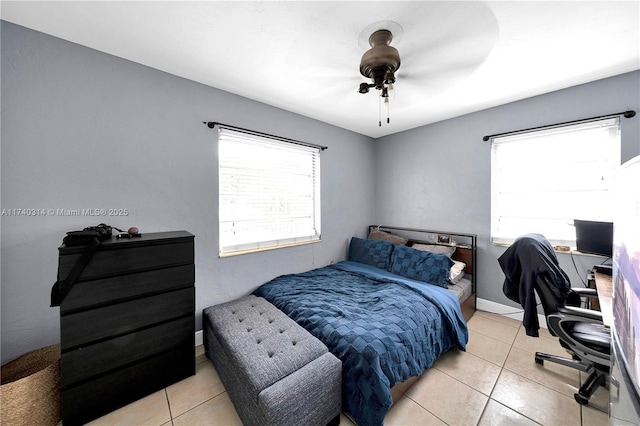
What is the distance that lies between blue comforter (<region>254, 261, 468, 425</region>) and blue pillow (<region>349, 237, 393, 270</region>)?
0.52 meters

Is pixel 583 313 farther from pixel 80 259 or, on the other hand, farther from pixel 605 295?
pixel 80 259

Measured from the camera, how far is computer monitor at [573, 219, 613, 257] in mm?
1978

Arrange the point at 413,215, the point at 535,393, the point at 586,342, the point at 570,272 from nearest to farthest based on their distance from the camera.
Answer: the point at 586,342 < the point at 535,393 < the point at 570,272 < the point at 413,215

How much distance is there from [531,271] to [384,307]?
1.09 m

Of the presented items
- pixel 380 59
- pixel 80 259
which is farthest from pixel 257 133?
pixel 80 259

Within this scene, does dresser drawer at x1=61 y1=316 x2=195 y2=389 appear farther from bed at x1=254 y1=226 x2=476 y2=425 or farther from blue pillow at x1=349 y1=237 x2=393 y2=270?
blue pillow at x1=349 y1=237 x2=393 y2=270

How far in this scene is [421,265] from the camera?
8.78 feet

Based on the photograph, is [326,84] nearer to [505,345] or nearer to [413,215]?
[413,215]

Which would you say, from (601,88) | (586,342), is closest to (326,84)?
(601,88)

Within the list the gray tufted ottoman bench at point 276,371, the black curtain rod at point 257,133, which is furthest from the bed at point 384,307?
the black curtain rod at point 257,133

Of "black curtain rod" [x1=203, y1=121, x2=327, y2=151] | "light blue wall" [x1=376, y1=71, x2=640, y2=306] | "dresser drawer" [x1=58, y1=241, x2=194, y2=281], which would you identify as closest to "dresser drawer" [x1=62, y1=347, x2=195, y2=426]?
"dresser drawer" [x1=58, y1=241, x2=194, y2=281]

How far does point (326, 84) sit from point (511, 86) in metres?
1.85

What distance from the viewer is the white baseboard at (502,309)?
2.62m

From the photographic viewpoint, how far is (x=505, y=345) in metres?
2.19
